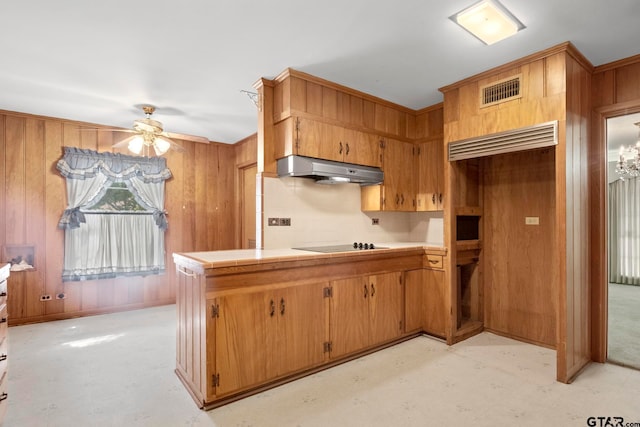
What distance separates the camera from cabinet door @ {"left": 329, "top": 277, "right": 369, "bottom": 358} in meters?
2.78

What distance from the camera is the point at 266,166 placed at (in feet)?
10.3

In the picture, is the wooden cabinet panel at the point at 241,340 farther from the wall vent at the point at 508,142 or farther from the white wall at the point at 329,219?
the wall vent at the point at 508,142

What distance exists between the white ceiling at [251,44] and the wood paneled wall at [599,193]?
0.21 meters

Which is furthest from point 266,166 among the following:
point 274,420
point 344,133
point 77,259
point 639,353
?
point 639,353

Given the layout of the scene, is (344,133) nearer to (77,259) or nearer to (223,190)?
(223,190)

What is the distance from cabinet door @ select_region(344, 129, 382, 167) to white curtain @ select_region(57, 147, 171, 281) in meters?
2.97

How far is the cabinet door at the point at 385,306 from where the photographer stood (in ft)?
10.0

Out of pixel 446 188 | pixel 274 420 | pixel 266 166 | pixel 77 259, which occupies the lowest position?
pixel 274 420

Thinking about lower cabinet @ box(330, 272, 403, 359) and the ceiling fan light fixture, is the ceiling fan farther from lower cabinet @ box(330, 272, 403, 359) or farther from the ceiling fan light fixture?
lower cabinet @ box(330, 272, 403, 359)

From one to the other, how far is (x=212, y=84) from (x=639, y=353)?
4681mm

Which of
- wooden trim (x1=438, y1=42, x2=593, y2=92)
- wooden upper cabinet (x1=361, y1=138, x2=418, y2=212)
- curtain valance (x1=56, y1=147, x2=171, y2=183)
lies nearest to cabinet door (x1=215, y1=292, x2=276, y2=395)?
wooden upper cabinet (x1=361, y1=138, x2=418, y2=212)

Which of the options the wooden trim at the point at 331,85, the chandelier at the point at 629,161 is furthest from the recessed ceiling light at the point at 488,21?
the chandelier at the point at 629,161

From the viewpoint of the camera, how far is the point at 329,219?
11.9 feet

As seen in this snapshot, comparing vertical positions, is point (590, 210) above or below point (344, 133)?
below
